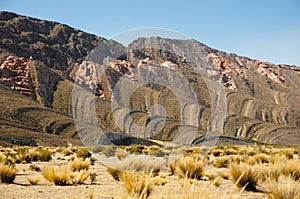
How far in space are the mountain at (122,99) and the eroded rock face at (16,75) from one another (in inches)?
12.7

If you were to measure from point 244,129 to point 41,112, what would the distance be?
5511 cm

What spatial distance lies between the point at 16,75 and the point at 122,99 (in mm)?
37283

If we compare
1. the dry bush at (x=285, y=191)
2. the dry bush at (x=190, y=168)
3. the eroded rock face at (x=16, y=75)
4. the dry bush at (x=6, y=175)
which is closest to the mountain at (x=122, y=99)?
the eroded rock face at (x=16, y=75)

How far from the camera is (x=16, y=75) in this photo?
112m

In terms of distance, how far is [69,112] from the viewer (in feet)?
317

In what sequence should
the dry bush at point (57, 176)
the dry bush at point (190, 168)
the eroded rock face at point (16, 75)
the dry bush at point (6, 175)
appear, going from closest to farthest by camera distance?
1. the dry bush at point (57, 176)
2. the dry bush at point (6, 175)
3. the dry bush at point (190, 168)
4. the eroded rock face at point (16, 75)

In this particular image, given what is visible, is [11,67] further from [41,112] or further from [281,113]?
[281,113]

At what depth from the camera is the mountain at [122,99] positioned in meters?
71.1

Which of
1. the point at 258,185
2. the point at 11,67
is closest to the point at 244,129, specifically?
the point at 11,67

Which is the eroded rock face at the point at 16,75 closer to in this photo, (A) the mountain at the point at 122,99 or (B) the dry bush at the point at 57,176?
(A) the mountain at the point at 122,99

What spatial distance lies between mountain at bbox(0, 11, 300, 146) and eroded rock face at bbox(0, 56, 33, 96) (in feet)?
1.05

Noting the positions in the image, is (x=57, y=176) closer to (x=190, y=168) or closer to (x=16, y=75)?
(x=190, y=168)

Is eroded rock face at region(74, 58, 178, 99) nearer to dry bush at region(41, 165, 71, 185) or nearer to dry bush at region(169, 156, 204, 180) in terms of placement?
dry bush at region(169, 156, 204, 180)

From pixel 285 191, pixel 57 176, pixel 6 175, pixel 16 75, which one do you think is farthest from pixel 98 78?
pixel 285 191
